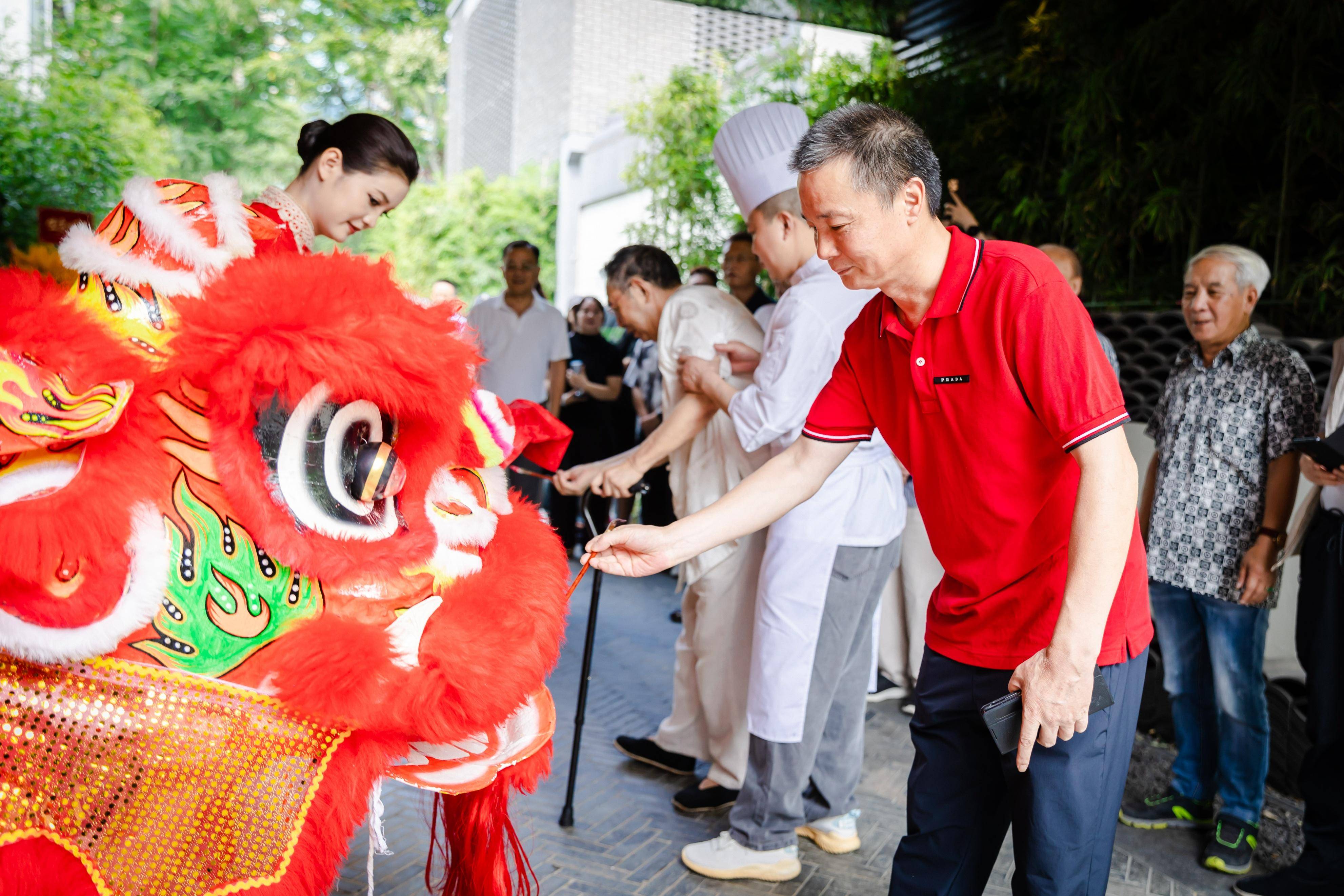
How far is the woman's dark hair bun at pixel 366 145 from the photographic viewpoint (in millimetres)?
2508

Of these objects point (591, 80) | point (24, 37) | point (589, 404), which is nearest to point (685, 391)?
point (589, 404)

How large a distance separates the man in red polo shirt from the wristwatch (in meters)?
1.80

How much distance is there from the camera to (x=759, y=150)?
296 cm

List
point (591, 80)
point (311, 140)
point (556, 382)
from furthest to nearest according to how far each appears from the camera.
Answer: point (591, 80) → point (556, 382) → point (311, 140)

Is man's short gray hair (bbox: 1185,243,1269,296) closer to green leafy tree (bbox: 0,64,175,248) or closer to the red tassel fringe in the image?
the red tassel fringe

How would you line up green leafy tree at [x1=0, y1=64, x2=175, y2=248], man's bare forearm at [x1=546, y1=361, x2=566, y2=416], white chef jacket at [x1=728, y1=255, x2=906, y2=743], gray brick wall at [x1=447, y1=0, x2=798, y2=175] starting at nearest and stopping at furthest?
white chef jacket at [x1=728, y1=255, x2=906, y2=743] → man's bare forearm at [x1=546, y1=361, x2=566, y2=416] → green leafy tree at [x1=0, y1=64, x2=175, y2=248] → gray brick wall at [x1=447, y1=0, x2=798, y2=175]

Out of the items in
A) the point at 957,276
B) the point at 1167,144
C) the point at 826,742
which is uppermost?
the point at 1167,144

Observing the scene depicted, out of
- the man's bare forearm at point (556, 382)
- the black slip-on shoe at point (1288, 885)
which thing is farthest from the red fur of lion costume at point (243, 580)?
the man's bare forearm at point (556, 382)

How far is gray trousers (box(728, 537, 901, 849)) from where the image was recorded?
9.56 ft

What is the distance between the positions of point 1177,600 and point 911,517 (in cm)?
156

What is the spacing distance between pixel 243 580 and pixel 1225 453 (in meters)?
3.13

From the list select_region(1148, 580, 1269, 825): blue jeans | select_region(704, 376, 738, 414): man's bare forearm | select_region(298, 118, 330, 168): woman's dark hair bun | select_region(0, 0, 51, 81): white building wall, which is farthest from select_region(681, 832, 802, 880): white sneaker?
select_region(0, 0, 51, 81): white building wall

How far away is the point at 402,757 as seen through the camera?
160 centimetres

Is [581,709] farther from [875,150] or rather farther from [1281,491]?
[1281,491]
